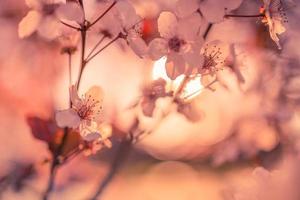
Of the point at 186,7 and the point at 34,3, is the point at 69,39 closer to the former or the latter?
the point at 34,3

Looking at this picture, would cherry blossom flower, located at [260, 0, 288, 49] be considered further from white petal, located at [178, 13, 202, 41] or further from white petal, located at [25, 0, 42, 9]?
white petal, located at [25, 0, 42, 9]

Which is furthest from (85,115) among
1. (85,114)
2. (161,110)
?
(161,110)

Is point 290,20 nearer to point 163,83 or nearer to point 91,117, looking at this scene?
point 163,83

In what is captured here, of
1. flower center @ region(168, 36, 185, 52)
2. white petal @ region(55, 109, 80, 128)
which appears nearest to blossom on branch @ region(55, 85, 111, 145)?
white petal @ region(55, 109, 80, 128)

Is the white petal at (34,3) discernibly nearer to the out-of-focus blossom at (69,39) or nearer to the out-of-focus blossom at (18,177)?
the out-of-focus blossom at (69,39)

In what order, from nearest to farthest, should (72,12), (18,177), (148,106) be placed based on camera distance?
1. (72,12)
2. (148,106)
3. (18,177)

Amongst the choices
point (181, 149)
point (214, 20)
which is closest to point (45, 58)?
point (214, 20)
